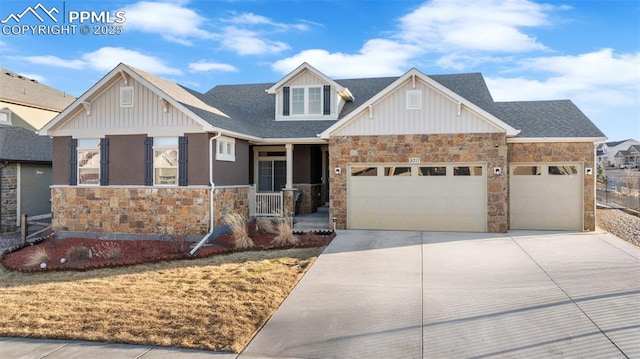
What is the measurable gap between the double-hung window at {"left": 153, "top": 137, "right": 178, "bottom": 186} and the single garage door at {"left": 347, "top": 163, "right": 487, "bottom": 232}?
5663mm

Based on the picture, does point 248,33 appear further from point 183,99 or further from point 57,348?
point 57,348

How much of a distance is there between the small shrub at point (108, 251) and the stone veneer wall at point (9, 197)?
22.7ft

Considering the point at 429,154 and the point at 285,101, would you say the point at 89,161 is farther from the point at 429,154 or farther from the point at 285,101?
the point at 429,154

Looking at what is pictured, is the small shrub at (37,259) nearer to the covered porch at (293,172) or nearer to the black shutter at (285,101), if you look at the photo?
the covered porch at (293,172)

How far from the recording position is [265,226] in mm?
14016

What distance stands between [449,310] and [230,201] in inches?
366

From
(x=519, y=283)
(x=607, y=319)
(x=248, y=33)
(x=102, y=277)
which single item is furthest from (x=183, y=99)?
(x=607, y=319)

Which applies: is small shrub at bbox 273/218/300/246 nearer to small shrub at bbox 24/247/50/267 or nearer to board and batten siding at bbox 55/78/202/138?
board and batten siding at bbox 55/78/202/138

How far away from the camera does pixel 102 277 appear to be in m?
8.98

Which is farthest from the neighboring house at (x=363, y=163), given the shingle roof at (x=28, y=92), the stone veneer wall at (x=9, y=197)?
the shingle roof at (x=28, y=92)

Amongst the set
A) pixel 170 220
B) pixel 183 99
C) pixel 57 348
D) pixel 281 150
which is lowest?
pixel 57 348

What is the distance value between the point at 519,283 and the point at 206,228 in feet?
28.7

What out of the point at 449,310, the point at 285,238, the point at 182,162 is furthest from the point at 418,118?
the point at 449,310

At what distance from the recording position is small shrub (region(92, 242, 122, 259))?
37.1ft
